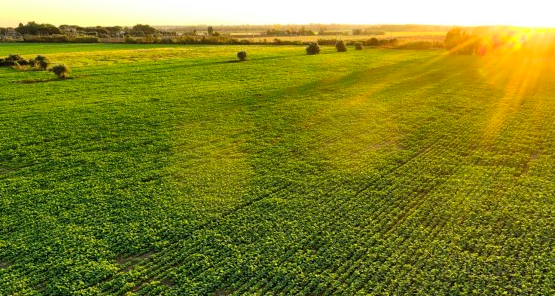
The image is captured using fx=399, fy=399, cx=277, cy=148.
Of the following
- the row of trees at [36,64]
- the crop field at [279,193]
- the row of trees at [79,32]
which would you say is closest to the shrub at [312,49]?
the crop field at [279,193]

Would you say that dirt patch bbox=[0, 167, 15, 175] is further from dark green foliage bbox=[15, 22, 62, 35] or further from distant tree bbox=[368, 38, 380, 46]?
dark green foliage bbox=[15, 22, 62, 35]

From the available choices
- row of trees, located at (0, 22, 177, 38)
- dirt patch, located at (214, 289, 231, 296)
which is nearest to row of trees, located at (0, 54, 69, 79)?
dirt patch, located at (214, 289, 231, 296)

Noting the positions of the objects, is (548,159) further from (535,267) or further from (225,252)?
(225,252)

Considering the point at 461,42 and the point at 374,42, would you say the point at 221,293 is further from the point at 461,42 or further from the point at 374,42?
the point at 374,42

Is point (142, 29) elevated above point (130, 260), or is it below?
above

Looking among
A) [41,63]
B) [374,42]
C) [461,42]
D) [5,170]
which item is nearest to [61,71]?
[41,63]
